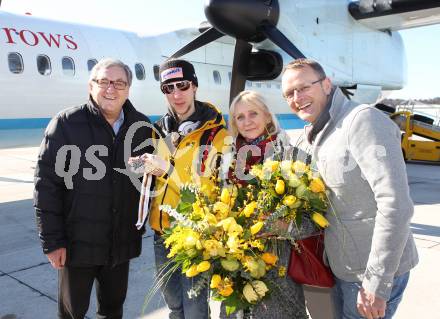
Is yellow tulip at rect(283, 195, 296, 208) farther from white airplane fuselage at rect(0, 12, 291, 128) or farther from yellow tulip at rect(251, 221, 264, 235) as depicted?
white airplane fuselage at rect(0, 12, 291, 128)

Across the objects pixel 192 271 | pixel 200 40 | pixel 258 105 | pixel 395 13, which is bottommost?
pixel 192 271

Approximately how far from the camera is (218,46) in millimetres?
10164

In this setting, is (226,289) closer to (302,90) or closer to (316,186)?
(316,186)

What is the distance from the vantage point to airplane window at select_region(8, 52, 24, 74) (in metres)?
6.70

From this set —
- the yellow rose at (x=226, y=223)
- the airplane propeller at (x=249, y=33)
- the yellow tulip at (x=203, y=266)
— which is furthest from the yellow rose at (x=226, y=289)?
the airplane propeller at (x=249, y=33)

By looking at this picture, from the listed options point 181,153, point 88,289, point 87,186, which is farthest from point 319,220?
point 88,289

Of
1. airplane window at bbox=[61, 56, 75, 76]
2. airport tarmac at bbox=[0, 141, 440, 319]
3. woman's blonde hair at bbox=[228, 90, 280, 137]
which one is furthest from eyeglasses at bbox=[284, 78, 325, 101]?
airplane window at bbox=[61, 56, 75, 76]

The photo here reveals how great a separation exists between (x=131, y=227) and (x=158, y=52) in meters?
7.18

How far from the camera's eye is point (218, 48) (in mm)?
10172

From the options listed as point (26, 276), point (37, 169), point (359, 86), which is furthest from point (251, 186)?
point (359, 86)

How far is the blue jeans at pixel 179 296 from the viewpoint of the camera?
7.35ft

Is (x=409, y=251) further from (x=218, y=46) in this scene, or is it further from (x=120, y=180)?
(x=218, y=46)

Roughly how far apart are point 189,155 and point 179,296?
2.58 ft

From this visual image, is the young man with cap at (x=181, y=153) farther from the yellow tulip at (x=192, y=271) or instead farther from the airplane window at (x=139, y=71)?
the airplane window at (x=139, y=71)
